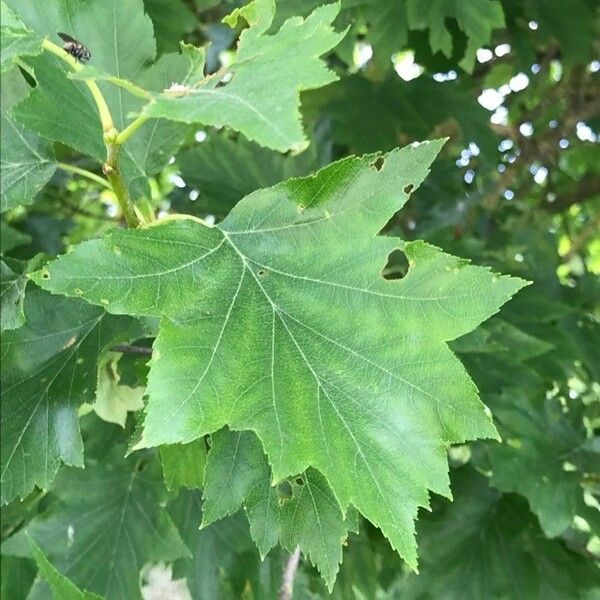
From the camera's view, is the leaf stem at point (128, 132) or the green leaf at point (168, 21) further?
the green leaf at point (168, 21)

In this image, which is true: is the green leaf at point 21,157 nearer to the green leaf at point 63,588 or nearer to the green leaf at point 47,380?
the green leaf at point 47,380

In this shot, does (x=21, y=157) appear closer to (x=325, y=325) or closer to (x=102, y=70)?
(x=102, y=70)

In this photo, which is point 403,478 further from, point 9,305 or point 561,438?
point 561,438

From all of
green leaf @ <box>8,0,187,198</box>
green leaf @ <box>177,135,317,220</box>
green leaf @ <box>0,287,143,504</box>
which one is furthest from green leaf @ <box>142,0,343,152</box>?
green leaf @ <box>177,135,317,220</box>

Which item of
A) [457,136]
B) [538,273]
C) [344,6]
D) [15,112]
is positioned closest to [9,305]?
[15,112]

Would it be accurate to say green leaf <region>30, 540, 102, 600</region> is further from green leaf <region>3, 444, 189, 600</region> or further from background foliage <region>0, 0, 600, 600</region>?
green leaf <region>3, 444, 189, 600</region>

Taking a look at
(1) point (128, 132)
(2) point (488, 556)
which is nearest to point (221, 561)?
(2) point (488, 556)

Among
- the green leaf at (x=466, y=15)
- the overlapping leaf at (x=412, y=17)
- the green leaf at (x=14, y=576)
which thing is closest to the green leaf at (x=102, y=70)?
the overlapping leaf at (x=412, y=17)
